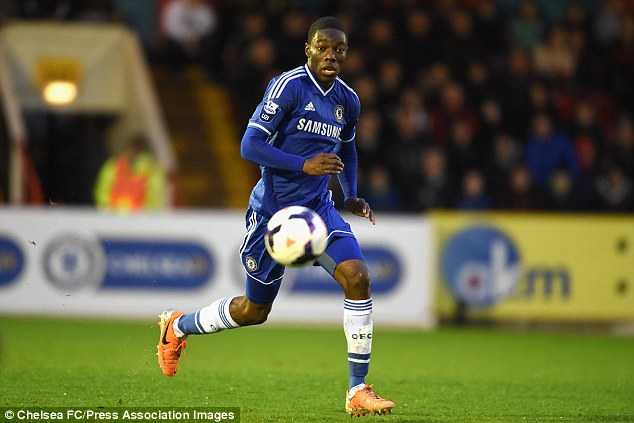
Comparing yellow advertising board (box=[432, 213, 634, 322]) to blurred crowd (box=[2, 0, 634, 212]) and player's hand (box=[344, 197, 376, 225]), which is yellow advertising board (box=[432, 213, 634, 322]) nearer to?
blurred crowd (box=[2, 0, 634, 212])

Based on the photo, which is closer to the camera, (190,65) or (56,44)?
(56,44)

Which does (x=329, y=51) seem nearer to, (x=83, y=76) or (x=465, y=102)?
(x=83, y=76)

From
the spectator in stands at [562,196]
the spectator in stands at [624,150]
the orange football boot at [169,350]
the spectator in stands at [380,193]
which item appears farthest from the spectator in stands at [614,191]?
the orange football boot at [169,350]

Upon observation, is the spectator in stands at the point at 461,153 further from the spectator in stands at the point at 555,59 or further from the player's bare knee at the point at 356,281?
the player's bare knee at the point at 356,281

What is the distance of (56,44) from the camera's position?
17.6 metres

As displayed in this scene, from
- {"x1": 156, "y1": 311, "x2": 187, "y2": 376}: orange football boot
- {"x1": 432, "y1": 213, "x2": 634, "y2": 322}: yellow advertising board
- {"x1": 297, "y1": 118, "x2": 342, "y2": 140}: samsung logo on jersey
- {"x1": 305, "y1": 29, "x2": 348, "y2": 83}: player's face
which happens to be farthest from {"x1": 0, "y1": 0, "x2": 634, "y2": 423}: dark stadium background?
{"x1": 305, "y1": 29, "x2": 348, "y2": 83}: player's face

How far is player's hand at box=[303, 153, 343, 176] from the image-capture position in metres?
7.20

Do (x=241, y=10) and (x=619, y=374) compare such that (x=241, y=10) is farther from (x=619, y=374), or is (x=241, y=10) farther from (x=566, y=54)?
(x=619, y=374)

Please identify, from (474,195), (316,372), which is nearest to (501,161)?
(474,195)

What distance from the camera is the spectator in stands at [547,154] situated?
701 inches

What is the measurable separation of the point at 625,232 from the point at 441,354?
4.61 meters

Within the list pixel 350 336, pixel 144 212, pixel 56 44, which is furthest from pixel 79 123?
pixel 350 336

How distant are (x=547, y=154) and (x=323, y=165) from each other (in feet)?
36.6

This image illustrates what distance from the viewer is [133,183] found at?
15391 mm
